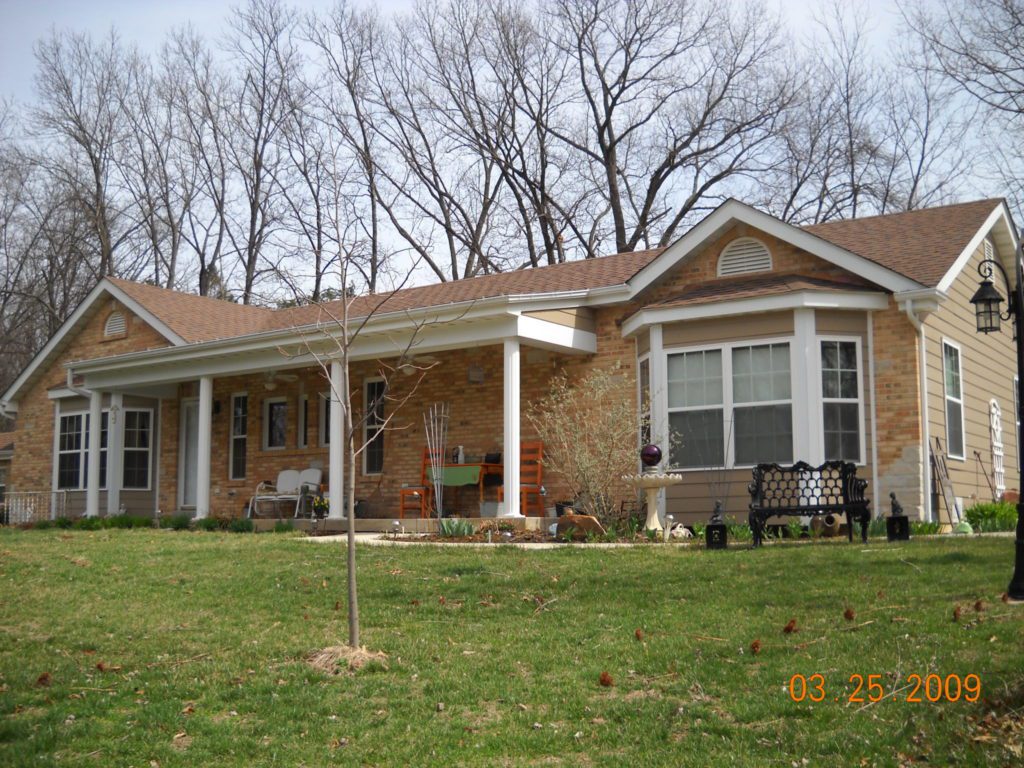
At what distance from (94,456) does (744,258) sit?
13103mm

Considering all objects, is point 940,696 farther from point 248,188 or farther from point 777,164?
point 248,188

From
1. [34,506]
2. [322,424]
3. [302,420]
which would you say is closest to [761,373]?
[322,424]

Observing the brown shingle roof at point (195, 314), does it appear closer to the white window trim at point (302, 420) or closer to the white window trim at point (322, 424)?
the white window trim at point (302, 420)

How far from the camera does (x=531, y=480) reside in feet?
53.9

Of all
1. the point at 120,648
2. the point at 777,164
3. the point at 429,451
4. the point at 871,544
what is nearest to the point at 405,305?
the point at 429,451

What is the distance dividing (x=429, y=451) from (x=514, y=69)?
1845 centimetres

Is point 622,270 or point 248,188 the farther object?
point 248,188

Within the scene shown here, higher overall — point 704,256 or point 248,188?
point 248,188

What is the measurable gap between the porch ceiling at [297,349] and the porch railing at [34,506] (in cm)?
268

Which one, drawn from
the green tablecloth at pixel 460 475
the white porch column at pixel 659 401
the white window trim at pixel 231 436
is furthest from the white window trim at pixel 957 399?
the white window trim at pixel 231 436

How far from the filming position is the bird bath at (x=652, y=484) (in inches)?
512

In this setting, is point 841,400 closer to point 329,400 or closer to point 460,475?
point 460,475

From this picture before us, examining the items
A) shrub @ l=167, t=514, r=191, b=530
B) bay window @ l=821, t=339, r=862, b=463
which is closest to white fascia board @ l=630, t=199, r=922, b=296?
bay window @ l=821, t=339, r=862, b=463

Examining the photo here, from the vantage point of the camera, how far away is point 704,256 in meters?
15.7
